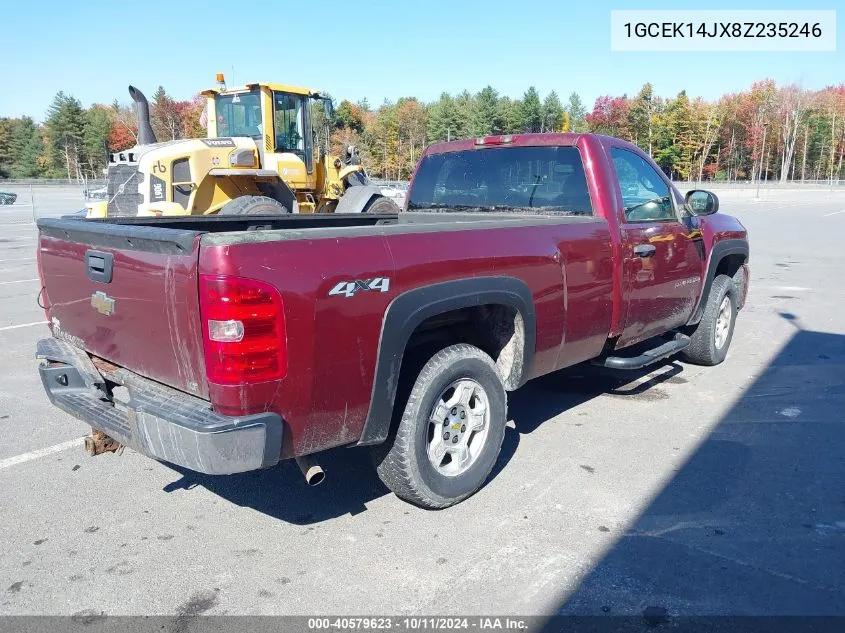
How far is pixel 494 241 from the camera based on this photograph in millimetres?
3703

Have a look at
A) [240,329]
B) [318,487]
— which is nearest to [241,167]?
[318,487]

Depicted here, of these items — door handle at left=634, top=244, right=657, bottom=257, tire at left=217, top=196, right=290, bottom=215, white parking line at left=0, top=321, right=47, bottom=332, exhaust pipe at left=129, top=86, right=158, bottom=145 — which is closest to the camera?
door handle at left=634, top=244, right=657, bottom=257

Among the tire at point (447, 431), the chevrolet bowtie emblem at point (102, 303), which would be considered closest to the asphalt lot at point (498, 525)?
the tire at point (447, 431)

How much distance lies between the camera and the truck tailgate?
2.77 meters

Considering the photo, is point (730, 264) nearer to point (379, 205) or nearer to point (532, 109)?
point (379, 205)

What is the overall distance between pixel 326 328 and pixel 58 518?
198 centimetres

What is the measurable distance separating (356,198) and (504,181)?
675 cm

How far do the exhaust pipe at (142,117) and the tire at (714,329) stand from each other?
32.1 ft

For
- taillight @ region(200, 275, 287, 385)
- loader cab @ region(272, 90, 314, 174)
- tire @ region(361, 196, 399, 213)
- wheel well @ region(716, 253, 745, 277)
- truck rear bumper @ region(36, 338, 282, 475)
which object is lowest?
truck rear bumper @ region(36, 338, 282, 475)

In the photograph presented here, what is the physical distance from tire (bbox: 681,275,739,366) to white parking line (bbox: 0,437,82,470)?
207 inches

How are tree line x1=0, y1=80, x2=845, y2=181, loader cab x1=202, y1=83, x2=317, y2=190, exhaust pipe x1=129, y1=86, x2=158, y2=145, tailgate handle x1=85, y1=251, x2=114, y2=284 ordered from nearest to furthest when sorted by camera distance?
1. tailgate handle x1=85, y1=251, x2=114, y2=284
2. loader cab x1=202, y1=83, x2=317, y2=190
3. exhaust pipe x1=129, y1=86, x2=158, y2=145
4. tree line x1=0, y1=80, x2=845, y2=181

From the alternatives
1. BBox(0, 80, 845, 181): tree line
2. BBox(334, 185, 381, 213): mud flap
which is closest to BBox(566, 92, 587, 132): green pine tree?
BBox(0, 80, 845, 181): tree line

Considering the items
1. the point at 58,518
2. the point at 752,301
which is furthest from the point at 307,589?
the point at 752,301

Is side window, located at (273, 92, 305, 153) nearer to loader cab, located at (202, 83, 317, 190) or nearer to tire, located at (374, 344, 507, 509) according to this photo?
loader cab, located at (202, 83, 317, 190)
